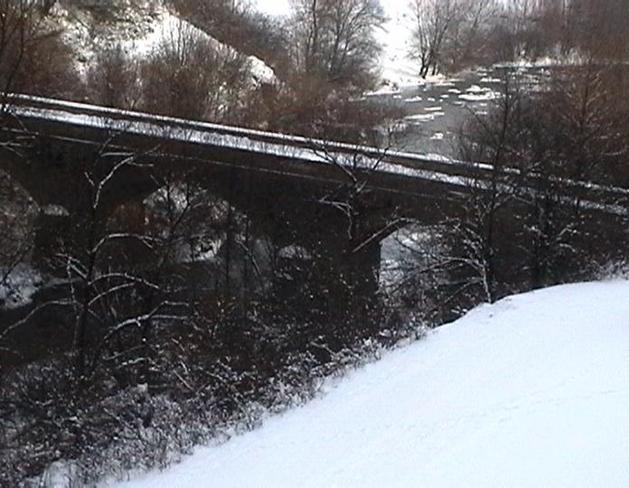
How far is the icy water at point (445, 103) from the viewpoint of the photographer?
24625 mm

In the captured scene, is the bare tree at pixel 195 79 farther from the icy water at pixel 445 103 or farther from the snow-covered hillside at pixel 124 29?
the icy water at pixel 445 103

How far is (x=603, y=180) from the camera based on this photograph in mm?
16891

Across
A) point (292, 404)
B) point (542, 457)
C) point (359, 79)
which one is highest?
point (359, 79)

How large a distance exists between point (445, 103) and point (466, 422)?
1035 inches

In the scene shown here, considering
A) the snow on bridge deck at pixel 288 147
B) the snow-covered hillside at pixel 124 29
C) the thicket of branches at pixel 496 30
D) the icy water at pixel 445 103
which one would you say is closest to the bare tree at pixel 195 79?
the snow-covered hillside at pixel 124 29

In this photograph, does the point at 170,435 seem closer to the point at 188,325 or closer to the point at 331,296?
the point at 188,325

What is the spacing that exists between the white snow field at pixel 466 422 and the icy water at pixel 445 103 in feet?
45.2

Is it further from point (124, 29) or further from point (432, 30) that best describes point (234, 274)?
point (432, 30)

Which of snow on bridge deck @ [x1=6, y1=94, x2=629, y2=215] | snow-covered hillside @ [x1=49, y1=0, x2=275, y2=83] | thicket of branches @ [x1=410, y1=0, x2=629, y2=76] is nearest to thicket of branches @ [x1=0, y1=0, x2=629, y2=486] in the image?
snow on bridge deck @ [x1=6, y1=94, x2=629, y2=215]

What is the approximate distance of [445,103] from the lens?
31.3 m

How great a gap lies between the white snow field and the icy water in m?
13.8

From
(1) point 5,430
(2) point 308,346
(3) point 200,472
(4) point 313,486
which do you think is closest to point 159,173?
(2) point 308,346

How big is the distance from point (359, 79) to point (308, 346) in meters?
21.6

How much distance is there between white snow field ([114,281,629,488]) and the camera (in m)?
5.35
